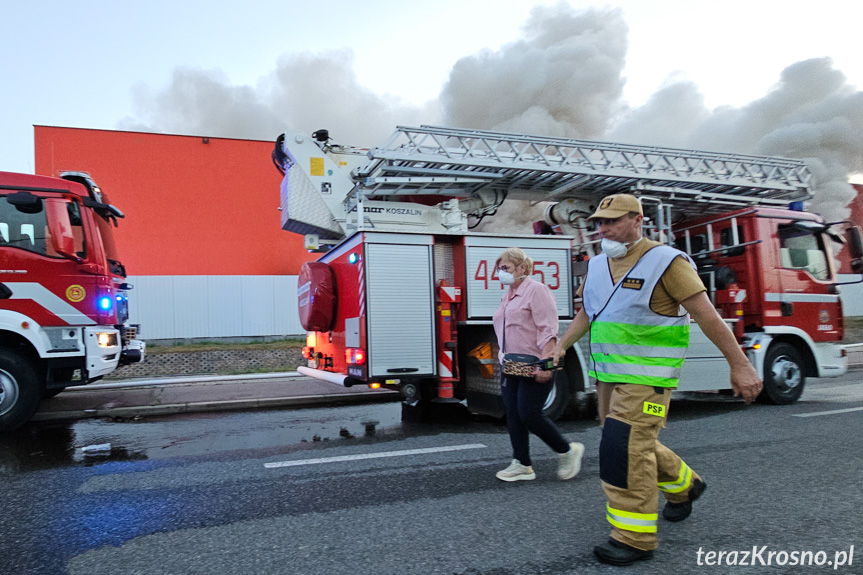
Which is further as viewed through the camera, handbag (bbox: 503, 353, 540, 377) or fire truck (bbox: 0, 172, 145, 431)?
fire truck (bbox: 0, 172, 145, 431)

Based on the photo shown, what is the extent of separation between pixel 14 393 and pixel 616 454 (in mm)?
6541

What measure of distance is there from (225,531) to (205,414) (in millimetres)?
4977

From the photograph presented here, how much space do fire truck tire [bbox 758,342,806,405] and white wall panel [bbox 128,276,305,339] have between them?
13.6m

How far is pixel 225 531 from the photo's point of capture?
3.20 m

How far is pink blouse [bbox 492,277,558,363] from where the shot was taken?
390cm

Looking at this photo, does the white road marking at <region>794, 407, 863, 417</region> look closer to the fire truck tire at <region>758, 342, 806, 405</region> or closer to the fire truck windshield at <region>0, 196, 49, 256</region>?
the fire truck tire at <region>758, 342, 806, 405</region>

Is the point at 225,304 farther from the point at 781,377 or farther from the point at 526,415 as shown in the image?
the point at 526,415

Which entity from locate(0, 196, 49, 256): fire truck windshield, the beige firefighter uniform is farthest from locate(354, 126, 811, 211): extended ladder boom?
the beige firefighter uniform

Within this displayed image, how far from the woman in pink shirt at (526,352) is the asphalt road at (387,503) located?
7.1 inches

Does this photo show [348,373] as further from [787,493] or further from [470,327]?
[787,493]

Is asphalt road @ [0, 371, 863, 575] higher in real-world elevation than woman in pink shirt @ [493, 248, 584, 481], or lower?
lower

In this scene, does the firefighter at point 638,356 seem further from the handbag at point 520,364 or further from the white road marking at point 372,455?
the white road marking at point 372,455

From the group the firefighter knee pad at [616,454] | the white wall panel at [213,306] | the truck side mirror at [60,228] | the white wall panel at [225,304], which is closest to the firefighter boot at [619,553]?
the firefighter knee pad at [616,454]

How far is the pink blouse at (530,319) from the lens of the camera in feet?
12.8
